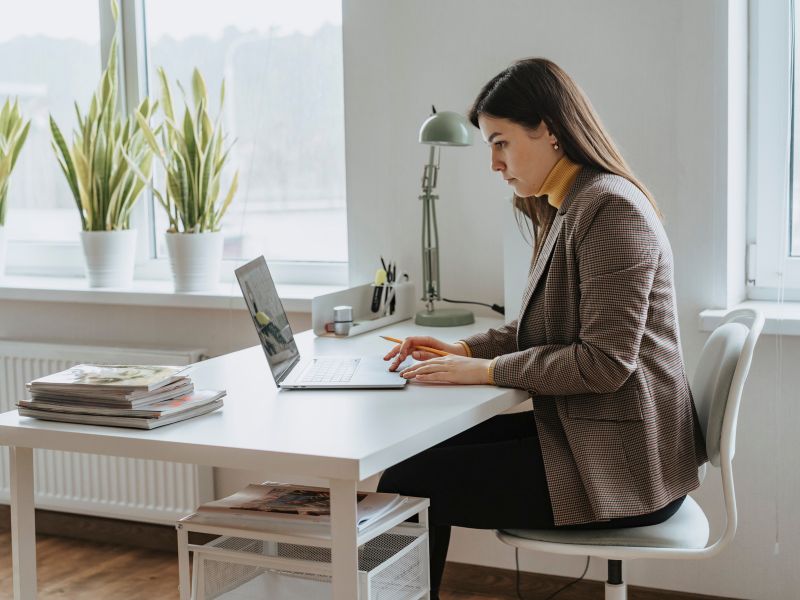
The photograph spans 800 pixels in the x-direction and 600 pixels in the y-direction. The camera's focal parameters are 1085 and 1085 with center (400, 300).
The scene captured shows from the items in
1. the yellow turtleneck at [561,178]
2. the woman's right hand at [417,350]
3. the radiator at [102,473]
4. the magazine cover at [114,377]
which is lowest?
the radiator at [102,473]

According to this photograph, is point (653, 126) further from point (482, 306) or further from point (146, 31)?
point (146, 31)

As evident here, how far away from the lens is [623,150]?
2703 millimetres

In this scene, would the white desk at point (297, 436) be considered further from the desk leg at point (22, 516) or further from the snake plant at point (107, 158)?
the snake plant at point (107, 158)

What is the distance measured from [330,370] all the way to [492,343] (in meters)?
0.37

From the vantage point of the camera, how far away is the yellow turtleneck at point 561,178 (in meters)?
2.07

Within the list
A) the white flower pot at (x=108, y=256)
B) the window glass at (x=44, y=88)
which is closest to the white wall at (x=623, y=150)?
the white flower pot at (x=108, y=256)

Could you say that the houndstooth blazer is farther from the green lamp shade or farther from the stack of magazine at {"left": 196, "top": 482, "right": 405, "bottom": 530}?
the green lamp shade

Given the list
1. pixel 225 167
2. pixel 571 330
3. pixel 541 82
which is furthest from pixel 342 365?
pixel 225 167

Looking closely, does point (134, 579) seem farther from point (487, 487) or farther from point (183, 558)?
point (487, 487)

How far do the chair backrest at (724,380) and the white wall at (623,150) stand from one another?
1.61 feet

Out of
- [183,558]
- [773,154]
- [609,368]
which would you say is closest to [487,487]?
[609,368]

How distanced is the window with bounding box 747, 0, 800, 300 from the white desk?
42.3 inches

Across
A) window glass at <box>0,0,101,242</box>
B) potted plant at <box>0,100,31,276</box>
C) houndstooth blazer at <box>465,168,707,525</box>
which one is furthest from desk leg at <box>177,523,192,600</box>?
window glass at <box>0,0,101,242</box>

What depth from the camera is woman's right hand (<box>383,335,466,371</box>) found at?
221 cm
